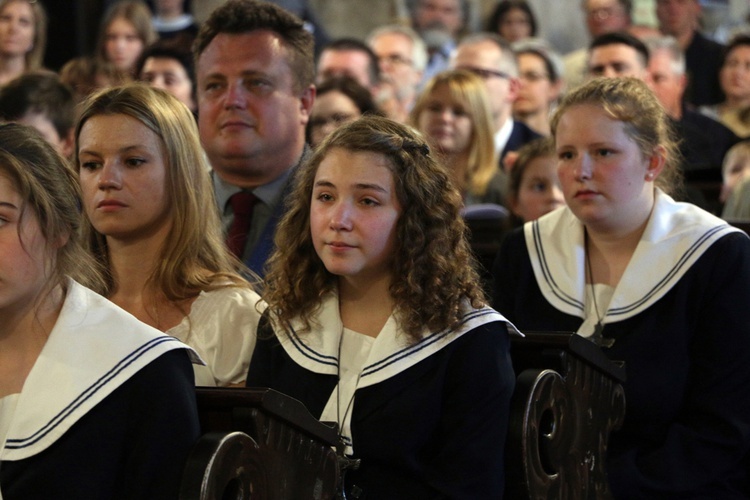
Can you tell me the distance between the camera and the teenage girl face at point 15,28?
6367 millimetres

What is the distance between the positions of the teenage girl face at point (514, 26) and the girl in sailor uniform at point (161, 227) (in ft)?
18.2

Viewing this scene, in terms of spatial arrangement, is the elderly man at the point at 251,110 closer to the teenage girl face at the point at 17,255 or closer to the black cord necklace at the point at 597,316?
the black cord necklace at the point at 597,316

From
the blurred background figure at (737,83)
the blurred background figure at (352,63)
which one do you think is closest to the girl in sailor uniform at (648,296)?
the blurred background figure at (352,63)

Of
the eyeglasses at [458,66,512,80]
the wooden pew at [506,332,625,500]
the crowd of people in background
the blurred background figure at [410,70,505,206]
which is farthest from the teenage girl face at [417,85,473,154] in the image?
the wooden pew at [506,332,625,500]

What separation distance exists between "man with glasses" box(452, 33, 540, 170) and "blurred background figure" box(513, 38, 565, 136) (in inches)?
16.1

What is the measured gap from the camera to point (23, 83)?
454 centimetres

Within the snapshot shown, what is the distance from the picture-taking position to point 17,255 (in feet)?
7.02

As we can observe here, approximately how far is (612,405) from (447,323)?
2.05 feet

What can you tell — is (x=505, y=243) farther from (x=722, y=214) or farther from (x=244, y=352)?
(x=722, y=214)

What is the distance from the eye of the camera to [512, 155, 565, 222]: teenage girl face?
176 inches

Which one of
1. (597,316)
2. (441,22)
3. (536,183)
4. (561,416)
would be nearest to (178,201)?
(561,416)

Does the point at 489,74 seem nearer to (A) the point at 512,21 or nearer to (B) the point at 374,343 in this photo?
(A) the point at 512,21

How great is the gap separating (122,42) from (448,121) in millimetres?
2612

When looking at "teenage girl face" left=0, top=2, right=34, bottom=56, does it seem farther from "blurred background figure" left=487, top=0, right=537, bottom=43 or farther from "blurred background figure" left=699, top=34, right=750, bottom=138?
"blurred background figure" left=699, top=34, right=750, bottom=138
